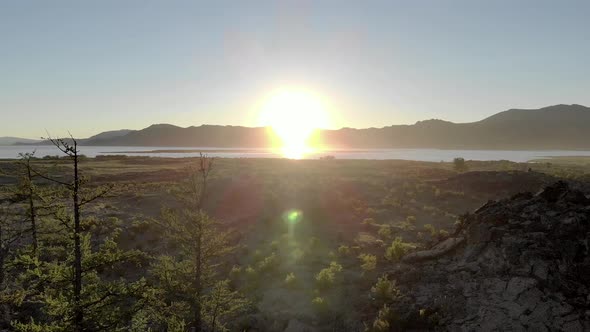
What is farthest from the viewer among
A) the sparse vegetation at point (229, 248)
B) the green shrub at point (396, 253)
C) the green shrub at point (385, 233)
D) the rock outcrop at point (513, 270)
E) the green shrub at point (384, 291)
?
the green shrub at point (385, 233)

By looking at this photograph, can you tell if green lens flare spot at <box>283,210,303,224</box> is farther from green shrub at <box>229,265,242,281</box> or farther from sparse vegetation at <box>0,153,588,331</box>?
green shrub at <box>229,265,242,281</box>

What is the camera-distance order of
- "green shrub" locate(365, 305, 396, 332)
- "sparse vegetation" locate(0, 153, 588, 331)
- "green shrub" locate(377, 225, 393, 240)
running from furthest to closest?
"green shrub" locate(377, 225, 393, 240) < "green shrub" locate(365, 305, 396, 332) < "sparse vegetation" locate(0, 153, 588, 331)

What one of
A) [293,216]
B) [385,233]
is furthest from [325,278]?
[293,216]

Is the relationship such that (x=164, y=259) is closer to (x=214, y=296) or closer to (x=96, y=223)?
(x=214, y=296)

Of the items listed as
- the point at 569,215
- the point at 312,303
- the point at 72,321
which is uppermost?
the point at 569,215

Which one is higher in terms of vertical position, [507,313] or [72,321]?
[72,321]

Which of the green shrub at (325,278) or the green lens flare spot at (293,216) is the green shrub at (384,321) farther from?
the green lens flare spot at (293,216)

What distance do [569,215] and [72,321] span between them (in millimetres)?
20795

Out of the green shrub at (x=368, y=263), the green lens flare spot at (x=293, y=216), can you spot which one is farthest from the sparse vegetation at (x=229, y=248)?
the green lens flare spot at (x=293, y=216)

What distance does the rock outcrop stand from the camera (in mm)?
14688

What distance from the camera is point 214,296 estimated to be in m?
14.6

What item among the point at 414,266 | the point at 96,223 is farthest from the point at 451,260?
the point at 96,223

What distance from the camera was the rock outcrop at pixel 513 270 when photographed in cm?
1469

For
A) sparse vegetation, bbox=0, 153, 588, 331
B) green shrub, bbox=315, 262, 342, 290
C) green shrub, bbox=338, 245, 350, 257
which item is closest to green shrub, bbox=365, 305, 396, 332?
sparse vegetation, bbox=0, 153, 588, 331
